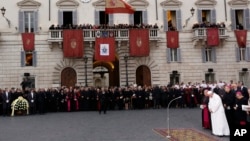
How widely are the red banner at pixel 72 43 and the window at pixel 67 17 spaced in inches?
75.6

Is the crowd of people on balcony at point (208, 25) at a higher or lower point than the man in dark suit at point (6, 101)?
higher

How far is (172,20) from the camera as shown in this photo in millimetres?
35281

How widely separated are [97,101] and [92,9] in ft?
39.5

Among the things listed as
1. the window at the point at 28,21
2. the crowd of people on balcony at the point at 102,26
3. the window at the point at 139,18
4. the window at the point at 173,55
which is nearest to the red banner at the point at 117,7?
the crowd of people on balcony at the point at 102,26

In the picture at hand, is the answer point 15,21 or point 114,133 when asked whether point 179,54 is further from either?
point 114,133

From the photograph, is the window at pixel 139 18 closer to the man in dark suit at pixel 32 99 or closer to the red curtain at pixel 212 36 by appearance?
A: the red curtain at pixel 212 36

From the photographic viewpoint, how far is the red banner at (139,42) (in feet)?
107

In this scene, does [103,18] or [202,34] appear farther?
[103,18]

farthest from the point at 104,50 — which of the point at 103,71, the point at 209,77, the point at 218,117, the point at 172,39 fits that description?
the point at 218,117

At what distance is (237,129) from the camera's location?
521 cm

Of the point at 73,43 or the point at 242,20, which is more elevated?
the point at 242,20

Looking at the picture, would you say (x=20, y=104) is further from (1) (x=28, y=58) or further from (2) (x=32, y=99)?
(1) (x=28, y=58)

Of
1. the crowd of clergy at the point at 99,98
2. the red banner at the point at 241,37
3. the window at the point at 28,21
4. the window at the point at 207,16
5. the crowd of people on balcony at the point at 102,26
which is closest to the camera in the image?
the crowd of clergy at the point at 99,98

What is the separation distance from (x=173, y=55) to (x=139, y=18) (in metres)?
5.23
